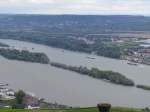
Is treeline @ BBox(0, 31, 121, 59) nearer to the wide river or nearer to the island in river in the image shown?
the wide river

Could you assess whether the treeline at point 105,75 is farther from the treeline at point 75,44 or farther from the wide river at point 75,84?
the treeline at point 75,44

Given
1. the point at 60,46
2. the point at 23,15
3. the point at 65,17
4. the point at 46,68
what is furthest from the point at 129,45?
the point at 23,15

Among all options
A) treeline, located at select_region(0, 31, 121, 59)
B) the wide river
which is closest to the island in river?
the wide river

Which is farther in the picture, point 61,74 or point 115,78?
point 61,74

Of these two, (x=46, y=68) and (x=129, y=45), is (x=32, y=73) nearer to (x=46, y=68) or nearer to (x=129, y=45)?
(x=46, y=68)

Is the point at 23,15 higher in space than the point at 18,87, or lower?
higher

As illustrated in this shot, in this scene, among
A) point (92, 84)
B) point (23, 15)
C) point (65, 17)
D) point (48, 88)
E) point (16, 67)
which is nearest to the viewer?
point (48, 88)

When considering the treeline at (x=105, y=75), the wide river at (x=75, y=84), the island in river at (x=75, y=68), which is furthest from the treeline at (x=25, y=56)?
the treeline at (x=105, y=75)
